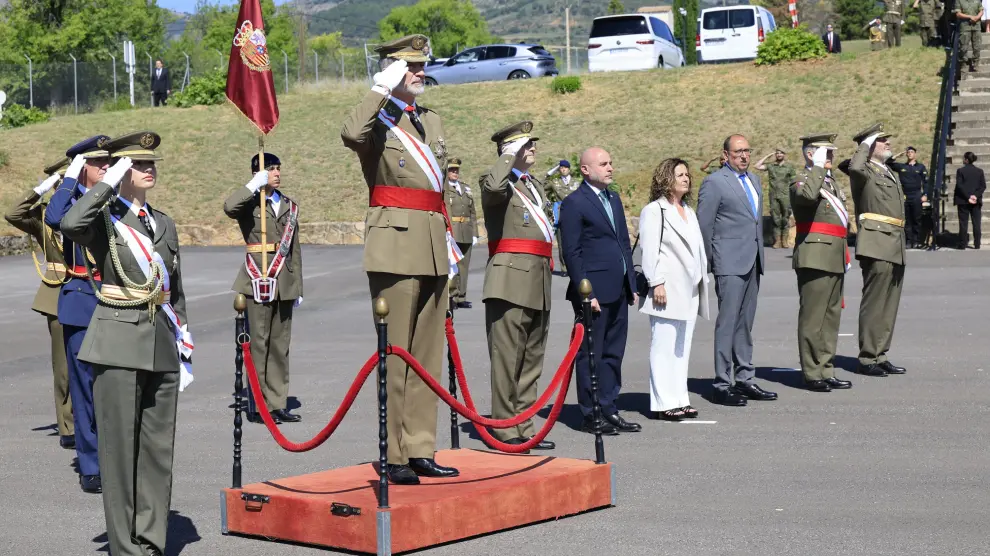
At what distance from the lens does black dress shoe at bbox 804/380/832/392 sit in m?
12.0

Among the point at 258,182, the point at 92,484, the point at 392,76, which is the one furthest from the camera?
the point at 258,182

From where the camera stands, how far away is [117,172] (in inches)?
259

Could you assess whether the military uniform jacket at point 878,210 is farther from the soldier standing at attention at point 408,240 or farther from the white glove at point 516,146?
the soldier standing at attention at point 408,240

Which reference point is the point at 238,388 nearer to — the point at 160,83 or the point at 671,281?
the point at 671,281

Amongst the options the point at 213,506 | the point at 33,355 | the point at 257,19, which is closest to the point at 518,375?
the point at 213,506

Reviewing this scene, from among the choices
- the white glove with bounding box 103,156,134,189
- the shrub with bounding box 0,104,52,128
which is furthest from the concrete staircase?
the shrub with bounding box 0,104,52,128

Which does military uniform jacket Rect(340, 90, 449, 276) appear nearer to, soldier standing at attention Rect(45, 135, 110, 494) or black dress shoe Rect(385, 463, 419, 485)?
black dress shoe Rect(385, 463, 419, 485)

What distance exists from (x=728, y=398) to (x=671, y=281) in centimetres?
135

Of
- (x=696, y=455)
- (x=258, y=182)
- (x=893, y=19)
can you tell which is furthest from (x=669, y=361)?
(x=893, y=19)

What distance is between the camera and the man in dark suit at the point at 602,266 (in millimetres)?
10219

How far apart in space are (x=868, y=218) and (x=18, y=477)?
303 inches

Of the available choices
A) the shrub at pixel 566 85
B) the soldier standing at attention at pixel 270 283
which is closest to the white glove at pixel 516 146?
the soldier standing at attention at pixel 270 283

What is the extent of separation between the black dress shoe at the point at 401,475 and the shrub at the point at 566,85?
33218 mm

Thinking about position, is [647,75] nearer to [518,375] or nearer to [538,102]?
[538,102]
